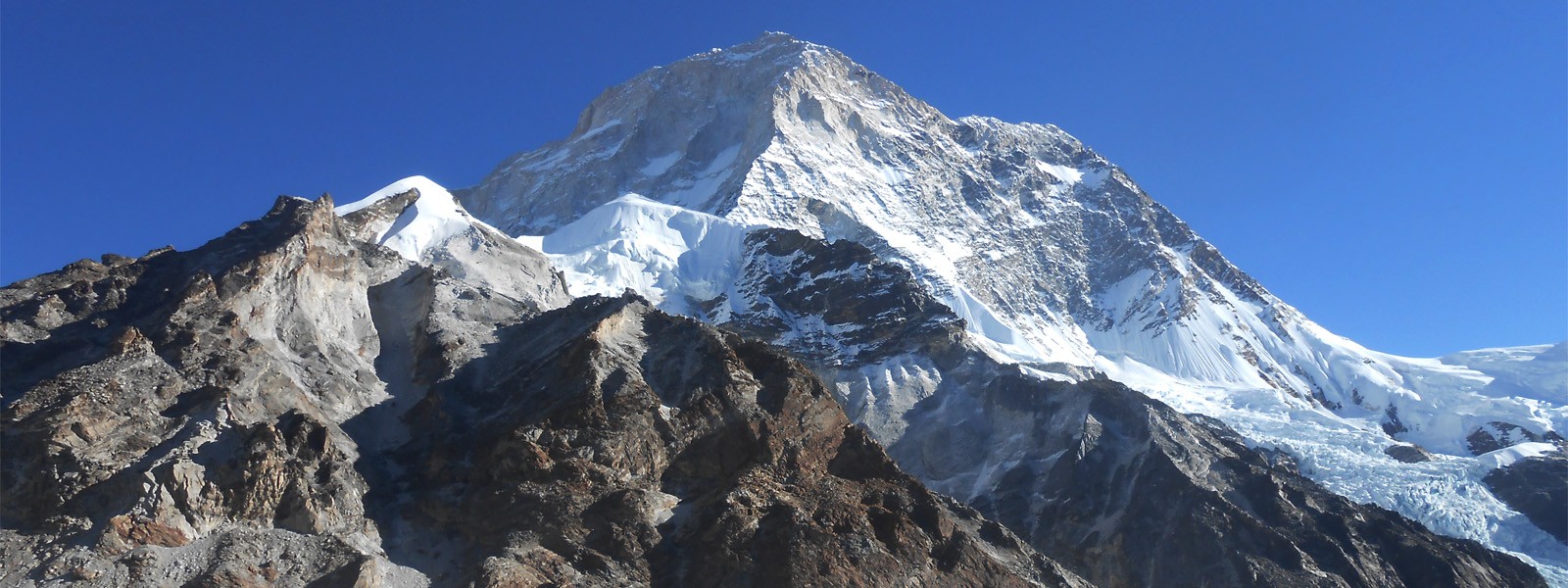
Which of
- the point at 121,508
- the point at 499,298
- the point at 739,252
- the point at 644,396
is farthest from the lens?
the point at 739,252

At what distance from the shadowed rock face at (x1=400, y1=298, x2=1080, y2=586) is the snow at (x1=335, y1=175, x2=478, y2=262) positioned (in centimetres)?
3891

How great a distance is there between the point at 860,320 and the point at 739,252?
26.0 metres

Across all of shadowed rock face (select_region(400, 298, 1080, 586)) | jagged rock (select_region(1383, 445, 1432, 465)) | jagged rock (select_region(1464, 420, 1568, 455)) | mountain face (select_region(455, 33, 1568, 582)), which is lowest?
shadowed rock face (select_region(400, 298, 1080, 586))

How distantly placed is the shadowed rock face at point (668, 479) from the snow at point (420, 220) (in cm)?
3891

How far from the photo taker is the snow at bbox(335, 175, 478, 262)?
10788 centimetres

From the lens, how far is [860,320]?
12644 cm

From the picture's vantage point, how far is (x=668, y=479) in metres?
60.5

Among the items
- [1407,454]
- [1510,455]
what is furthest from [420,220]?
[1510,455]

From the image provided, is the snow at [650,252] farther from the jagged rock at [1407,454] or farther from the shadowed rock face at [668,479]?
the jagged rock at [1407,454]

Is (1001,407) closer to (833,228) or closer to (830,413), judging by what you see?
(830,413)

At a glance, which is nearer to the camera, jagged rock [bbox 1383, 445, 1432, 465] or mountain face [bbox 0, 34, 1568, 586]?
mountain face [bbox 0, 34, 1568, 586]

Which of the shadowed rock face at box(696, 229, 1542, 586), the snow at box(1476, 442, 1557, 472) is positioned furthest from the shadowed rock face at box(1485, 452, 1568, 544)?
the shadowed rock face at box(696, 229, 1542, 586)

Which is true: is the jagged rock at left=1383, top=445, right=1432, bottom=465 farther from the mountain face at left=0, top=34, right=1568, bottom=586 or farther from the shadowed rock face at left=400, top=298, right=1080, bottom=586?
the shadowed rock face at left=400, top=298, right=1080, bottom=586

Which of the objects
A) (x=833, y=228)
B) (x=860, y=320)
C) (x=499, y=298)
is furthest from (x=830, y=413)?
Result: (x=833, y=228)
